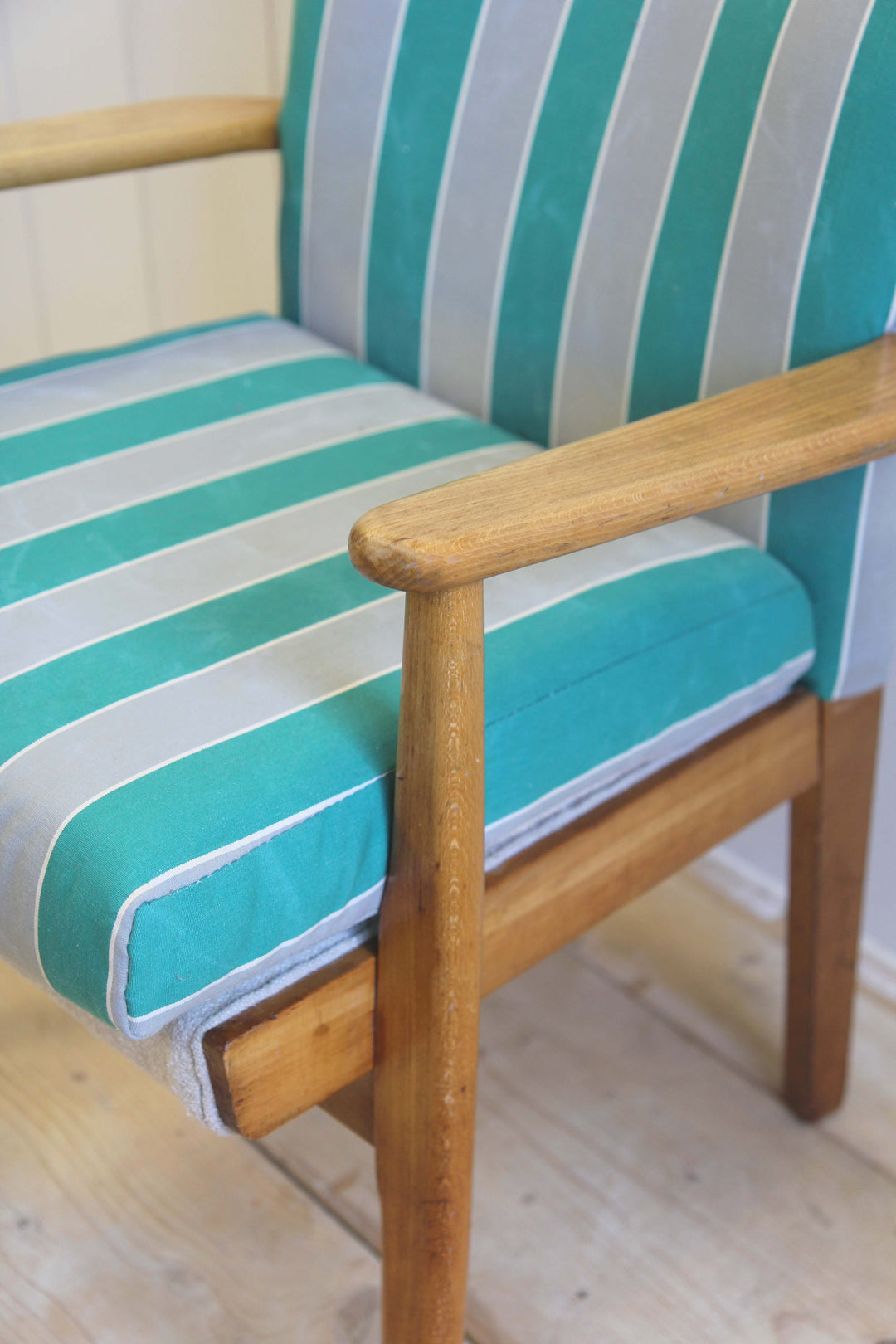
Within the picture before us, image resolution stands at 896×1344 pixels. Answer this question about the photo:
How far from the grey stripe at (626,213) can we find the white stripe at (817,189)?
95 millimetres

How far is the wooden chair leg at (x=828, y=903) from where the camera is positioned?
0.88 m

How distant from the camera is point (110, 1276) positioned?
36.0 inches

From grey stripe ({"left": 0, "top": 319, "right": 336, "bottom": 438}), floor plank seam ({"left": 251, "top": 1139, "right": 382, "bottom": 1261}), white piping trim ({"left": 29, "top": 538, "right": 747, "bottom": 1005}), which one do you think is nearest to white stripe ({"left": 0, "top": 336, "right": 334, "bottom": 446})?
grey stripe ({"left": 0, "top": 319, "right": 336, "bottom": 438})

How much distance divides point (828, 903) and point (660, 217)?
0.46 meters

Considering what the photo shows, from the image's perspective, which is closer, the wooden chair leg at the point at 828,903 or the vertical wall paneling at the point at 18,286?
the wooden chair leg at the point at 828,903

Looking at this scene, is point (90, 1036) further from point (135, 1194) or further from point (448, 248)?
point (448, 248)

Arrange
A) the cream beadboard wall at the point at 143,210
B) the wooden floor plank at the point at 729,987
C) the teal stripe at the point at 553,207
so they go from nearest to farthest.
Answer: the teal stripe at the point at 553,207 < the wooden floor plank at the point at 729,987 < the cream beadboard wall at the point at 143,210

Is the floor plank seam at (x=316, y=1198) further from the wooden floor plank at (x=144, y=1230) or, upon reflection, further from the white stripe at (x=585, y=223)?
the white stripe at (x=585, y=223)

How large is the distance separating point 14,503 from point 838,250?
0.47 metres

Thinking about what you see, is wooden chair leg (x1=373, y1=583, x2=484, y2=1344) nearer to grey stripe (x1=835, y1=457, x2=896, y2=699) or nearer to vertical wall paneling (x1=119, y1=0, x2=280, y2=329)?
grey stripe (x1=835, y1=457, x2=896, y2=699)

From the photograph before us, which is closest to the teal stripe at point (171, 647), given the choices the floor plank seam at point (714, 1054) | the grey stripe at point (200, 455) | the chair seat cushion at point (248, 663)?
the chair seat cushion at point (248, 663)

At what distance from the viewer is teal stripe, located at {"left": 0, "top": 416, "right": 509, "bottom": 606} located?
2.37 ft

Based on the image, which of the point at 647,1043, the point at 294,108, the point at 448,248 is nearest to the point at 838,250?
the point at 448,248

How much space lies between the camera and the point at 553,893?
739mm
